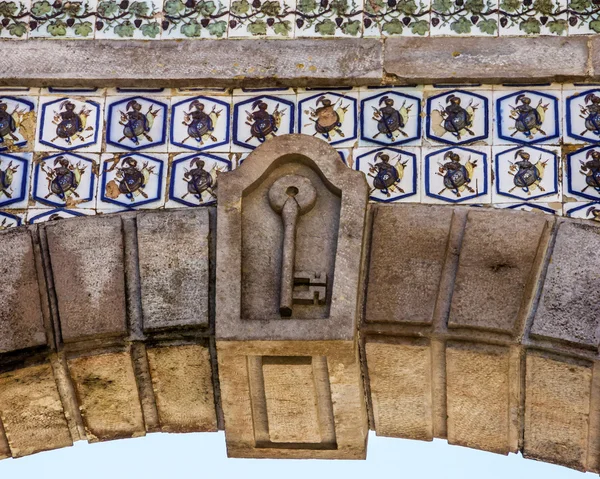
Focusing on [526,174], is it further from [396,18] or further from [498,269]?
[396,18]

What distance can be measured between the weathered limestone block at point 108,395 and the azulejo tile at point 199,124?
997 millimetres

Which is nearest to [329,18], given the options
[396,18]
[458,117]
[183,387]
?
[396,18]

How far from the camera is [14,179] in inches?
253

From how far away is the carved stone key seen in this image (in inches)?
231

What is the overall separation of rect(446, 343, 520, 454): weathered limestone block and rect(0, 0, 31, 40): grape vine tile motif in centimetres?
247

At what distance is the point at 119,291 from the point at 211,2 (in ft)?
5.05

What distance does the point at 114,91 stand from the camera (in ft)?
21.8

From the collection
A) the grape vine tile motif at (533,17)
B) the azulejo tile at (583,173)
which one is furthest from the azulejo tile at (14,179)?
the azulejo tile at (583,173)

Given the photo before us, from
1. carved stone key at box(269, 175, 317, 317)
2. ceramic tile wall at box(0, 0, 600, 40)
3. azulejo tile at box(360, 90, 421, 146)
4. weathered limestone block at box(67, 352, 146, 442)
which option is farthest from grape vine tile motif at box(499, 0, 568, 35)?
weathered limestone block at box(67, 352, 146, 442)

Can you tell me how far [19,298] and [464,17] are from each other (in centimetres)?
233

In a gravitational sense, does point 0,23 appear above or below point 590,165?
above

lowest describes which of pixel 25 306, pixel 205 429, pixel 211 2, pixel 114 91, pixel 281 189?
pixel 205 429

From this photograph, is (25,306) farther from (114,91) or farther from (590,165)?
(590,165)

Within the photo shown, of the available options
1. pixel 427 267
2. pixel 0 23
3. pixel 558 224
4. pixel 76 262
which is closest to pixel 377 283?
pixel 427 267
